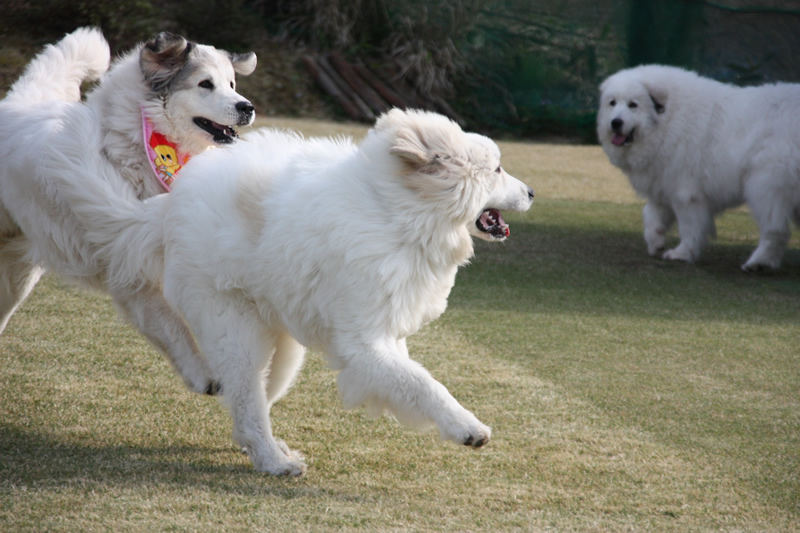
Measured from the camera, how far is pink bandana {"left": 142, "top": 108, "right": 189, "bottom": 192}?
11.9ft

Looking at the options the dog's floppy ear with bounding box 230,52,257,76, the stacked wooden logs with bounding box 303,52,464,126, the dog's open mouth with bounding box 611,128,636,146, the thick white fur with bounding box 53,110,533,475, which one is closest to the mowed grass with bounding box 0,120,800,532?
the thick white fur with bounding box 53,110,533,475

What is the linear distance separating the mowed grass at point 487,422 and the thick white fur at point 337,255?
0.53 feet

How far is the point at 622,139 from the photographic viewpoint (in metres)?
7.66

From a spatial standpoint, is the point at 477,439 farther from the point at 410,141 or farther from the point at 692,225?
the point at 692,225

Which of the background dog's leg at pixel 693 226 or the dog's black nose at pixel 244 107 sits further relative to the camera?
the background dog's leg at pixel 693 226

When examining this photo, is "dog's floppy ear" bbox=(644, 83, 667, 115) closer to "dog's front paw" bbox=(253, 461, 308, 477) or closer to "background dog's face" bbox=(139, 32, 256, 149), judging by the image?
"background dog's face" bbox=(139, 32, 256, 149)

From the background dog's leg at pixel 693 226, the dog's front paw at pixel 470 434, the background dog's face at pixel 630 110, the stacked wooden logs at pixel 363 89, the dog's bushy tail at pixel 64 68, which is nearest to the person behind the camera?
the dog's front paw at pixel 470 434

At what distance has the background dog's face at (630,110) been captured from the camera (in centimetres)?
756

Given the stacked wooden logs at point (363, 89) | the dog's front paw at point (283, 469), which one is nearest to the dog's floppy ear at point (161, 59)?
the dog's front paw at point (283, 469)

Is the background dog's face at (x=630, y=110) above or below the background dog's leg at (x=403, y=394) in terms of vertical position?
below

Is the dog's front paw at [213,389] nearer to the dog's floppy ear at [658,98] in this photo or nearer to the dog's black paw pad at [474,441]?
the dog's black paw pad at [474,441]

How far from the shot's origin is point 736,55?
33.8ft

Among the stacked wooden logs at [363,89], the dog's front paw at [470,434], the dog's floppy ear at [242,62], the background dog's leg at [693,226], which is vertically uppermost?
the dog's floppy ear at [242,62]

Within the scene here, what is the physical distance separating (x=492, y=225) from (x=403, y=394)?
79 centimetres
